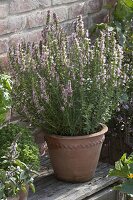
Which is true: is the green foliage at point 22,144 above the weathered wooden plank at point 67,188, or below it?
above

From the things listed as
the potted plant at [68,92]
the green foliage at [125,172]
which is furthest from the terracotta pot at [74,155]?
the green foliage at [125,172]

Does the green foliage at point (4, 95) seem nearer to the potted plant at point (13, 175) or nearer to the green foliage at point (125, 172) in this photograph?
the potted plant at point (13, 175)

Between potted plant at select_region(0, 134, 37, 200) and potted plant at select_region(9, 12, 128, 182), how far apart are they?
21.2 inches

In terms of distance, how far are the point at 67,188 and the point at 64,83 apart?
615mm

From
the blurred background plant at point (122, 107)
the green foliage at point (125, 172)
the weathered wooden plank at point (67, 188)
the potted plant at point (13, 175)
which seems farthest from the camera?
the blurred background plant at point (122, 107)

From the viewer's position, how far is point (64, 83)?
3.28 meters

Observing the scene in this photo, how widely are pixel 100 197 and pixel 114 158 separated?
2.39 feet

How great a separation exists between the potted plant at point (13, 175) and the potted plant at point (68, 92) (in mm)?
540

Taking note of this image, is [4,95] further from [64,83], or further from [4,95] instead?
[64,83]

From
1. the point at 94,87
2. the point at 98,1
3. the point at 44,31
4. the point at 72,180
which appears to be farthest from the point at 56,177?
the point at 98,1

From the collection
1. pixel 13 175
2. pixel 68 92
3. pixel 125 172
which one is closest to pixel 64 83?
pixel 68 92

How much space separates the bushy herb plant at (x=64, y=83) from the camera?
326 centimetres

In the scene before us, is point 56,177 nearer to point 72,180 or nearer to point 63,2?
point 72,180

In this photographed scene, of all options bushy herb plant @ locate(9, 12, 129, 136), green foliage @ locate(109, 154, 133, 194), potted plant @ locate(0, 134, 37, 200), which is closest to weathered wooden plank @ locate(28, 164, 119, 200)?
green foliage @ locate(109, 154, 133, 194)
